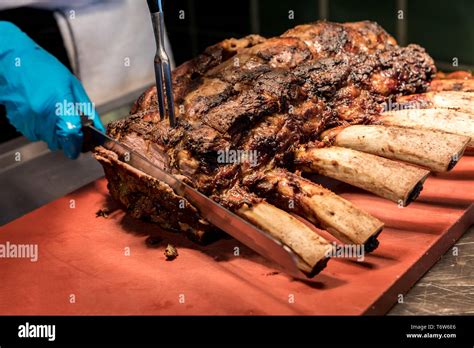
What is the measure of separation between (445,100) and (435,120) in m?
0.24

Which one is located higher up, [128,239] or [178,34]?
[178,34]

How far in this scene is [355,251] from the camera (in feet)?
7.95

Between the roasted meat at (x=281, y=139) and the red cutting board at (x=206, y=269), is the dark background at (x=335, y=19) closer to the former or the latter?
the roasted meat at (x=281, y=139)

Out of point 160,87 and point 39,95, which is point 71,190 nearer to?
point 39,95

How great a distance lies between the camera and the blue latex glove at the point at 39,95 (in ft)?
10.3

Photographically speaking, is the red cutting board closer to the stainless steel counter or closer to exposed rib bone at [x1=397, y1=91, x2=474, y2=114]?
the stainless steel counter

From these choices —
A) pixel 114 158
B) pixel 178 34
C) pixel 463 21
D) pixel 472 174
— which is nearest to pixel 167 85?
pixel 114 158

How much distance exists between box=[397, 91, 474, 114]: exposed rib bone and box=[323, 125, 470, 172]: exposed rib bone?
402mm

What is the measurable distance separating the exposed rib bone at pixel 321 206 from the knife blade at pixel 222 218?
0.77 feet

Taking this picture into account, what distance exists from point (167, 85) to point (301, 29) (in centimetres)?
92

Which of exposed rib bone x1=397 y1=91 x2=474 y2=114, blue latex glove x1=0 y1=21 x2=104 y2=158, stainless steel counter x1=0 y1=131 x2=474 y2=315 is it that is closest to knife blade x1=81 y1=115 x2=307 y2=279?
blue latex glove x1=0 y1=21 x2=104 y2=158
